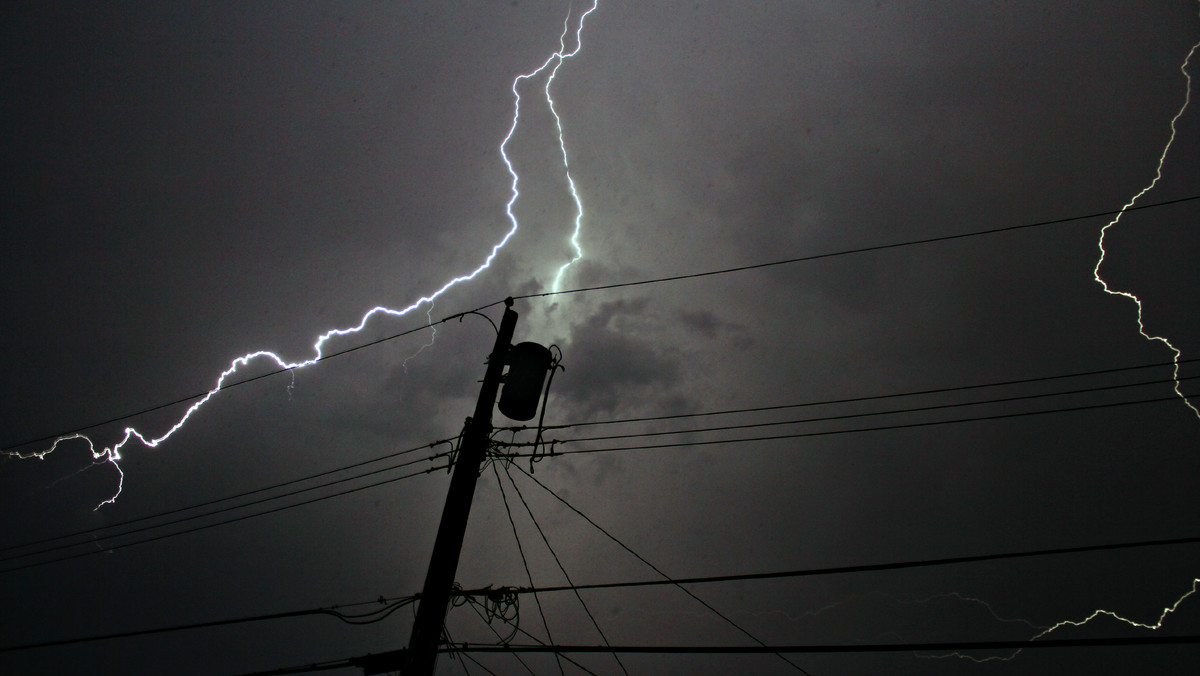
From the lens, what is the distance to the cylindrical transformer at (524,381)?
709 centimetres

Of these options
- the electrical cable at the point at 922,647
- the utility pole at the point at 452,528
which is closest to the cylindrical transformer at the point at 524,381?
the utility pole at the point at 452,528

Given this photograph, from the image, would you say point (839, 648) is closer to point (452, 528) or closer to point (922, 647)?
point (922, 647)

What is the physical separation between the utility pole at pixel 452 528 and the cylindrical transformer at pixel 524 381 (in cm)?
14

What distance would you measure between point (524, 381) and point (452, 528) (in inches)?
77.6

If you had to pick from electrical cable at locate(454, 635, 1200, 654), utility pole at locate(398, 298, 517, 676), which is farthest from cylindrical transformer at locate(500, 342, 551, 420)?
electrical cable at locate(454, 635, 1200, 654)

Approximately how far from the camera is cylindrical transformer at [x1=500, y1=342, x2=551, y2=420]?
7086 millimetres

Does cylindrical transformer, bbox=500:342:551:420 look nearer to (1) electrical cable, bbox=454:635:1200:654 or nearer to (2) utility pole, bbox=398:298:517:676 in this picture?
(2) utility pole, bbox=398:298:517:676

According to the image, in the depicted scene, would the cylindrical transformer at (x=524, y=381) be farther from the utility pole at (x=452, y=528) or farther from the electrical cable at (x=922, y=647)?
the electrical cable at (x=922, y=647)

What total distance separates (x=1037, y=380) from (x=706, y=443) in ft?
12.9

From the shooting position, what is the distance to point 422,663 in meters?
5.33

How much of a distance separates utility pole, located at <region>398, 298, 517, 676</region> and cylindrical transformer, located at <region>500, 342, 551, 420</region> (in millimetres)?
140

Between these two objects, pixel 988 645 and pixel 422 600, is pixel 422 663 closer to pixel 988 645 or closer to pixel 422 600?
pixel 422 600

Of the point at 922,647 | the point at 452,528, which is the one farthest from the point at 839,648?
the point at 452,528

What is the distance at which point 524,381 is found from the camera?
714 centimetres
